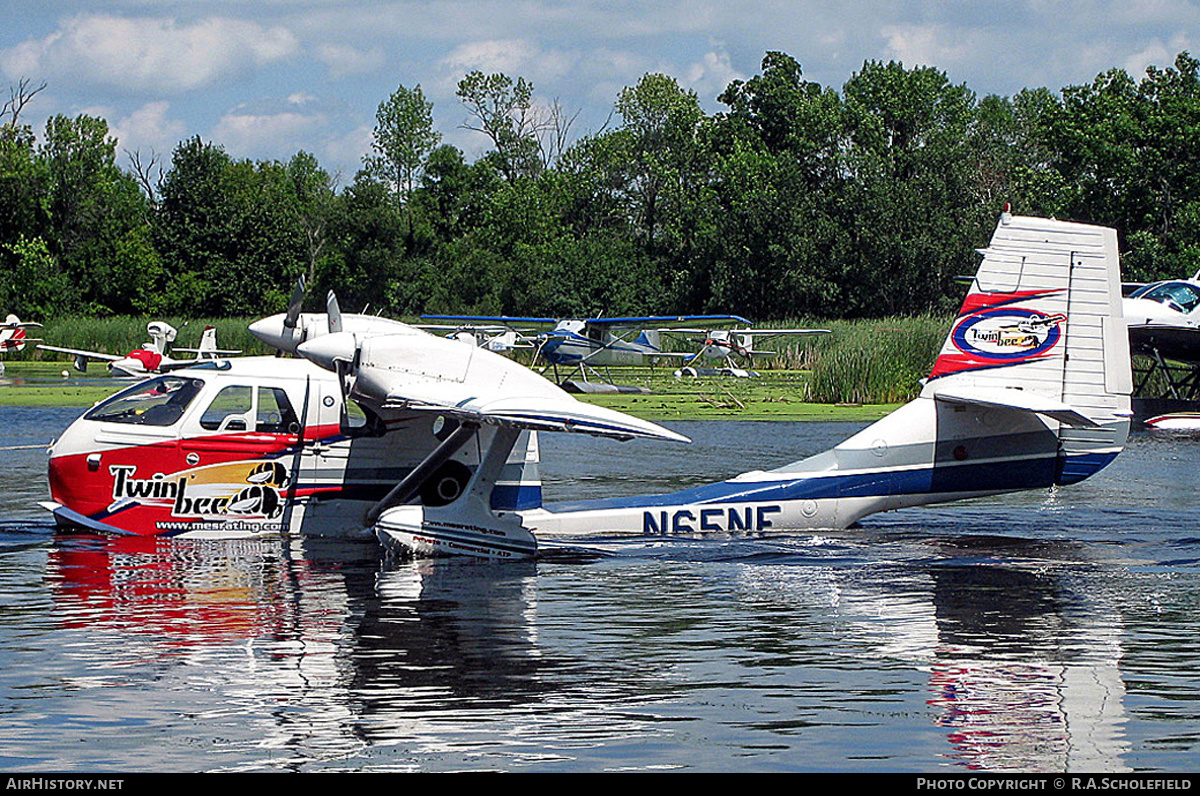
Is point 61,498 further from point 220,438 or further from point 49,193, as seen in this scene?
point 49,193

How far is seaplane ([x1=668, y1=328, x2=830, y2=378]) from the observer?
4722 cm

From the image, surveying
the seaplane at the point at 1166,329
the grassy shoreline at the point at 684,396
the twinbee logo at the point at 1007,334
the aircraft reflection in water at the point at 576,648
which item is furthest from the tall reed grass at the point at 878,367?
the aircraft reflection in water at the point at 576,648

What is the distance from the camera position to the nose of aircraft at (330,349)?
45.5 ft

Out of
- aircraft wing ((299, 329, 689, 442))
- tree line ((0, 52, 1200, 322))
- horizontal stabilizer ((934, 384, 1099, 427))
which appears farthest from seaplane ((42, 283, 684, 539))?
tree line ((0, 52, 1200, 322))

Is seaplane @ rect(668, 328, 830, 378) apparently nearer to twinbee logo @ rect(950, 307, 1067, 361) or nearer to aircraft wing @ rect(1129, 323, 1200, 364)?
aircraft wing @ rect(1129, 323, 1200, 364)

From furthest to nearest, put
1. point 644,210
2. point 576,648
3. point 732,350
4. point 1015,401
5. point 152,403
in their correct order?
point 644,210 < point 732,350 < point 152,403 < point 1015,401 < point 576,648

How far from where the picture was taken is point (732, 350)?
54469 millimetres

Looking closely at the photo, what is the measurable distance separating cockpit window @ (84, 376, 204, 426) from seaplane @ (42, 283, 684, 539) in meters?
0.02

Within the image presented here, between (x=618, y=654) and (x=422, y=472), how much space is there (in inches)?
195

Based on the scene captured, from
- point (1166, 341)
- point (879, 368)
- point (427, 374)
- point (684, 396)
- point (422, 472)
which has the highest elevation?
point (427, 374)

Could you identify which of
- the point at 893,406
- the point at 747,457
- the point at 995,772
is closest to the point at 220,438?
the point at 995,772

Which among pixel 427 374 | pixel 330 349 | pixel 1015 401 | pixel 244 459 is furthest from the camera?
pixel 244 459

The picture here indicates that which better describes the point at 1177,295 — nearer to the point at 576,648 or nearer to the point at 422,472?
the point at 422,472

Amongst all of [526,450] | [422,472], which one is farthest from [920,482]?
[422,472]
